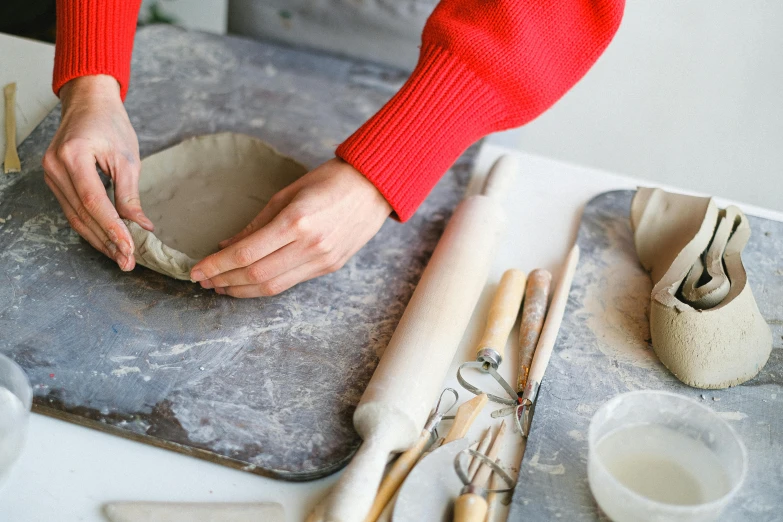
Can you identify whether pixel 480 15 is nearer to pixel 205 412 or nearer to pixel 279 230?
pixel 279 230

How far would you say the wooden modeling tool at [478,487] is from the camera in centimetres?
71

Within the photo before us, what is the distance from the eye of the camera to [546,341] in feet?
2.95

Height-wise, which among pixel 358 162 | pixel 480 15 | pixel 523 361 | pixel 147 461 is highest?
pixel 480 15

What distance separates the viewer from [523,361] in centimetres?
90

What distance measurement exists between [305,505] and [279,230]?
34 centimetres

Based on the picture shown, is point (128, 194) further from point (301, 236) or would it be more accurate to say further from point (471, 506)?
point (471, 506)

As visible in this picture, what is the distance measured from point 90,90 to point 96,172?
7.1 inches

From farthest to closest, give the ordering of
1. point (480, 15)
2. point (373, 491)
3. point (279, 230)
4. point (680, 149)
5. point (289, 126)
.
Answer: point (680, 149)
point (289, 126)
point (480, 15)
point (279, 230)
point (373, 491)

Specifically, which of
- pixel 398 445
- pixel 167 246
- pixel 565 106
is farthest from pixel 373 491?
pixel 565 106

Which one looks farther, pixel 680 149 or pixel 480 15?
pixel 680 149

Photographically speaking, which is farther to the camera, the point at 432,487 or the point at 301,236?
the point at 301,236

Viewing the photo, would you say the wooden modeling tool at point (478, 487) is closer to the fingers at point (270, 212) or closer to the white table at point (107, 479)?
the white table at point (107, 479)

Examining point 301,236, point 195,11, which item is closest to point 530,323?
point 301,236

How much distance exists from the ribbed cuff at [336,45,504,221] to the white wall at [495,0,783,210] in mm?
1213
